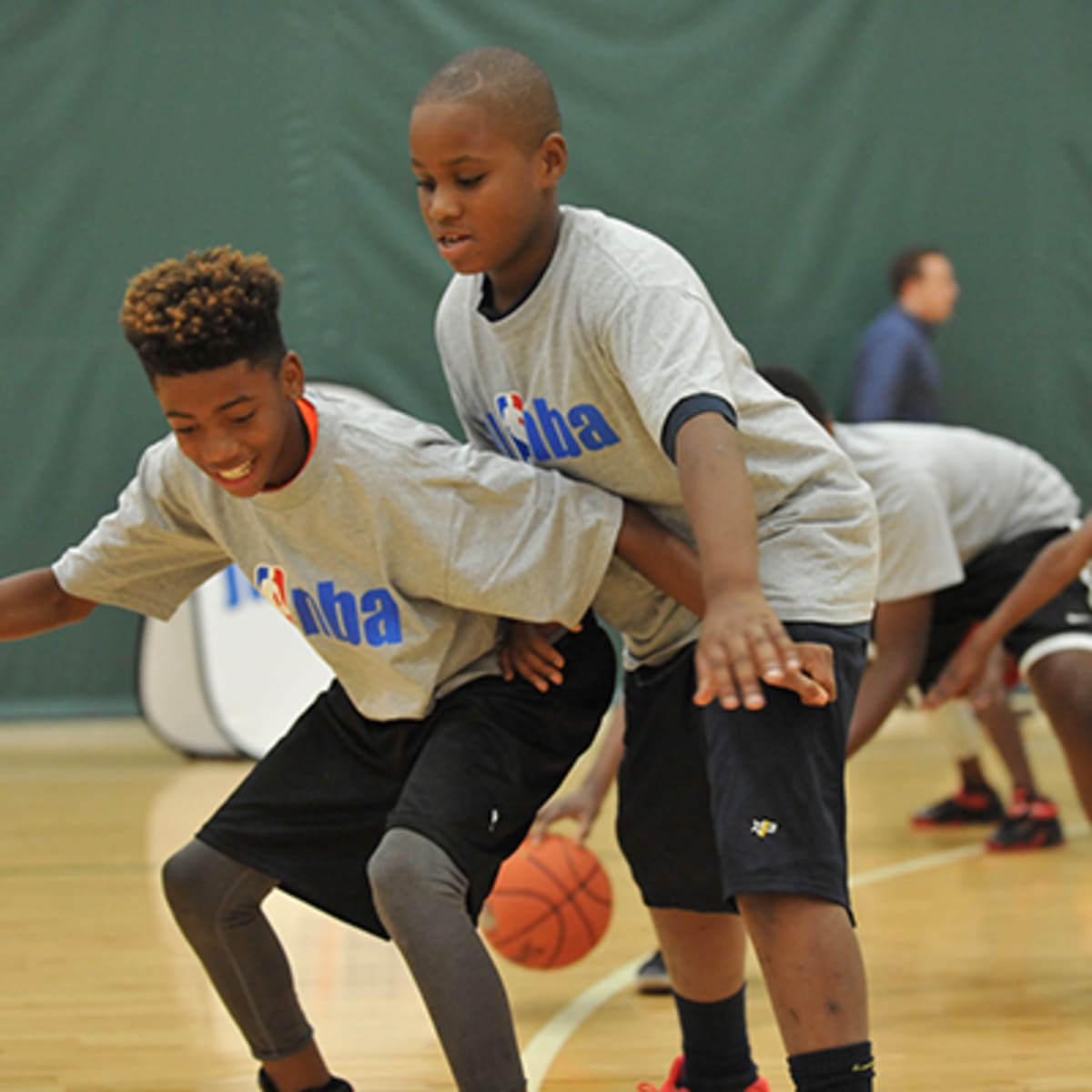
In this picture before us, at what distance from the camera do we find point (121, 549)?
244 cm

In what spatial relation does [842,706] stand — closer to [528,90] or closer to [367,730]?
[367,730]

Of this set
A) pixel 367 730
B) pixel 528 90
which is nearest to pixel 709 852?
pixel 367 730

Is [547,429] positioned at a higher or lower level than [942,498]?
A: higher

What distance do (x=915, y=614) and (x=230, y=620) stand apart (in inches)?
122

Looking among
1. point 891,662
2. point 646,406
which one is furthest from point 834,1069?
point 891,662

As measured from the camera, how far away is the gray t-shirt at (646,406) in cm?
216

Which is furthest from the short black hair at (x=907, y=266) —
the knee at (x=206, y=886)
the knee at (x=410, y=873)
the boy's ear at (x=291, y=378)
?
the knee at (x=410, y=873)

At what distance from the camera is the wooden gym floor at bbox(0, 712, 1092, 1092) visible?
2.92 m

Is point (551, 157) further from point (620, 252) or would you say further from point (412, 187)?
point (412, 187)

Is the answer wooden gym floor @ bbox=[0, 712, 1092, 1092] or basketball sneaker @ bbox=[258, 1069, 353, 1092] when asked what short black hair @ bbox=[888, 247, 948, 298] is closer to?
wooden gym floor @ bbox=[0, 712, 1092, 1092]

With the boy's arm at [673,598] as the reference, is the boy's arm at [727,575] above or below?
above

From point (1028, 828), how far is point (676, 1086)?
2.43 metres

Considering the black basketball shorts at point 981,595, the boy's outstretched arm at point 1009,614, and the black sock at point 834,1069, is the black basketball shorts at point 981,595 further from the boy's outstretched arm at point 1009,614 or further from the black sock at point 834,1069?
the black sock at point 834,1069

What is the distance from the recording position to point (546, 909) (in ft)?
10.6
